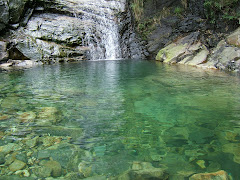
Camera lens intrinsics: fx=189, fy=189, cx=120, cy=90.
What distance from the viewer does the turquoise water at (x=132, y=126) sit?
76.7 inches

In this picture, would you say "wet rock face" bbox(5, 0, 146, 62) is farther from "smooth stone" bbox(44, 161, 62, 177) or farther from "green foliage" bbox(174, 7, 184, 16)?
"smooth stone" bbox(44, 161, 62, 177)

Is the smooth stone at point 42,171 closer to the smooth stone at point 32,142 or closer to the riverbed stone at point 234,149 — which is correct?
the smooth stone at point 32,142

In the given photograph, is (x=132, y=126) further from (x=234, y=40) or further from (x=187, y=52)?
(x=187, y=52)

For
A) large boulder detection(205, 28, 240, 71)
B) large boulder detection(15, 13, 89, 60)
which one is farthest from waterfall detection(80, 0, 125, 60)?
large boulder detection(205, 28, 240, 71)

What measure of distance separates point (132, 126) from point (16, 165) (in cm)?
153

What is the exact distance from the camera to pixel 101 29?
15.4 meters

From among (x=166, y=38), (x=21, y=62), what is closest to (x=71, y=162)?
(x=21, y=62)

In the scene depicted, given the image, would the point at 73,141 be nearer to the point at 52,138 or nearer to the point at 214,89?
the point at 52,138

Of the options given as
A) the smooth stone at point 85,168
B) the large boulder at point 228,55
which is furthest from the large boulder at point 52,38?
the smooth stone at point 85,168

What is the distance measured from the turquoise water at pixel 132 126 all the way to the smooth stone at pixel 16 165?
0.19ft

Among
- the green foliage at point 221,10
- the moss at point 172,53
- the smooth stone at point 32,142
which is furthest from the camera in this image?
the moss at point 172,53

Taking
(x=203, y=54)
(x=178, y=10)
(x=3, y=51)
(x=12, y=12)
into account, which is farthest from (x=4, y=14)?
(x=203, y=54)

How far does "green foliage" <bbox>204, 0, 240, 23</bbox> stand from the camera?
10631 millimetres

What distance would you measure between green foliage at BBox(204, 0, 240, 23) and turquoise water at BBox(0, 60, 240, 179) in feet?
26.3
